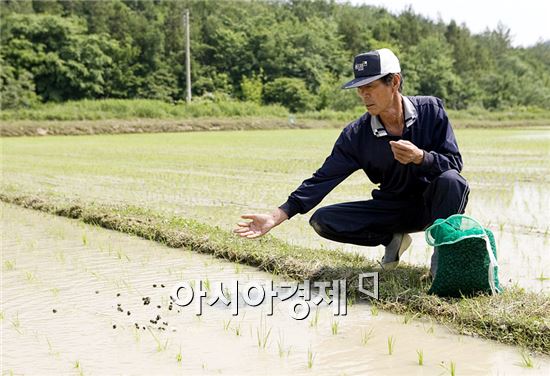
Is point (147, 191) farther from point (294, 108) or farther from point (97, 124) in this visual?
point (294, 108)

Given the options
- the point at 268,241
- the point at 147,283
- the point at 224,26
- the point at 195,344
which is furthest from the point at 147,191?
the point at 224,26

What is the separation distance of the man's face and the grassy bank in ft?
2.75

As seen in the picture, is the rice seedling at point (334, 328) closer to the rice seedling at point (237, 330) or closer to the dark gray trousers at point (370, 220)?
the rice seedling at point (237, 330)

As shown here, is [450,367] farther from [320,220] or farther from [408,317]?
[320,220]

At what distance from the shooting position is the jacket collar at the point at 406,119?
325cm

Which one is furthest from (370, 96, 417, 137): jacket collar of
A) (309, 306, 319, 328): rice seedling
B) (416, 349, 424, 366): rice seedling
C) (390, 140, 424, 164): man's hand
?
(416, 349, 424, 366): rice seedling

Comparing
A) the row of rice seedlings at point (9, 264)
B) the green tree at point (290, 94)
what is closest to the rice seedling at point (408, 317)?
the row of rice seedlings at point (9, 264)

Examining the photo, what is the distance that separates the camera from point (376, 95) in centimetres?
317

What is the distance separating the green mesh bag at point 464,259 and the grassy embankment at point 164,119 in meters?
19.5

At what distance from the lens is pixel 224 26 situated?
1601 inches

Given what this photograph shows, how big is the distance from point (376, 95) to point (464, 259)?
85 centimetres

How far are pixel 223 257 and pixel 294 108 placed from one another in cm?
3138

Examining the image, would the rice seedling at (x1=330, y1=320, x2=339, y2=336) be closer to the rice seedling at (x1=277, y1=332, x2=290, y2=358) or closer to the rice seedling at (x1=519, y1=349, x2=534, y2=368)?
the rice seedling at (x1=277, y1=332, x2=290, y2=358)

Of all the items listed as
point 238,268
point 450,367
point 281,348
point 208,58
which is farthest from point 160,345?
point 208,58
